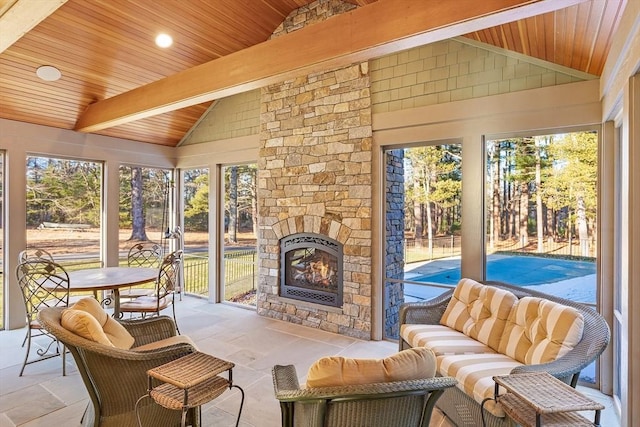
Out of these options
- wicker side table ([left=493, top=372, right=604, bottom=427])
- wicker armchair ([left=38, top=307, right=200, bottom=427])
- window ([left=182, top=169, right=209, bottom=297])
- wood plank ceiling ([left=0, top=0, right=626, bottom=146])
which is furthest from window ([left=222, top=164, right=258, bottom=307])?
wicker side table ([left=493, top=372, right=604, bottom=427])

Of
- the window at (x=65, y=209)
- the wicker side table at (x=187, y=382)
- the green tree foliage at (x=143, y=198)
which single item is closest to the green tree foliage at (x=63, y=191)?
the window at (x=65, y=209)

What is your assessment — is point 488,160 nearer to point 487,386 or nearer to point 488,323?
point 488,323

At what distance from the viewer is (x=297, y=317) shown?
5195mm

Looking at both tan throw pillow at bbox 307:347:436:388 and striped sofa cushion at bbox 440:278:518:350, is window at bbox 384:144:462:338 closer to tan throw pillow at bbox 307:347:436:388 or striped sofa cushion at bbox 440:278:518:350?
striped sofa cushion at bbox 440:278:518:350

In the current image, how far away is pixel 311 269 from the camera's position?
517 centimetres

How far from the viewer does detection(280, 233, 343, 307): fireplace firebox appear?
4.93 m

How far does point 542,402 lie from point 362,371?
918 mm

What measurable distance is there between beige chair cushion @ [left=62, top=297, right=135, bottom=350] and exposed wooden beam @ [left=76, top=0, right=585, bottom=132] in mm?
2341

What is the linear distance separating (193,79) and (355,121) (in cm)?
198

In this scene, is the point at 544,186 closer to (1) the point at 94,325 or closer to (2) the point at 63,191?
(1) the point at 94,325

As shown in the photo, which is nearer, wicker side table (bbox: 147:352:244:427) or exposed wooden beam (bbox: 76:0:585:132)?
wicker side table (bbox: 147:352:244:427)

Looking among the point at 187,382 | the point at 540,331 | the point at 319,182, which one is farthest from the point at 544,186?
the point at 187,382

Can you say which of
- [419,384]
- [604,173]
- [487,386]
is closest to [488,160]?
[604,173]

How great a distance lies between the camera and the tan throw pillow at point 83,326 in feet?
7.27
